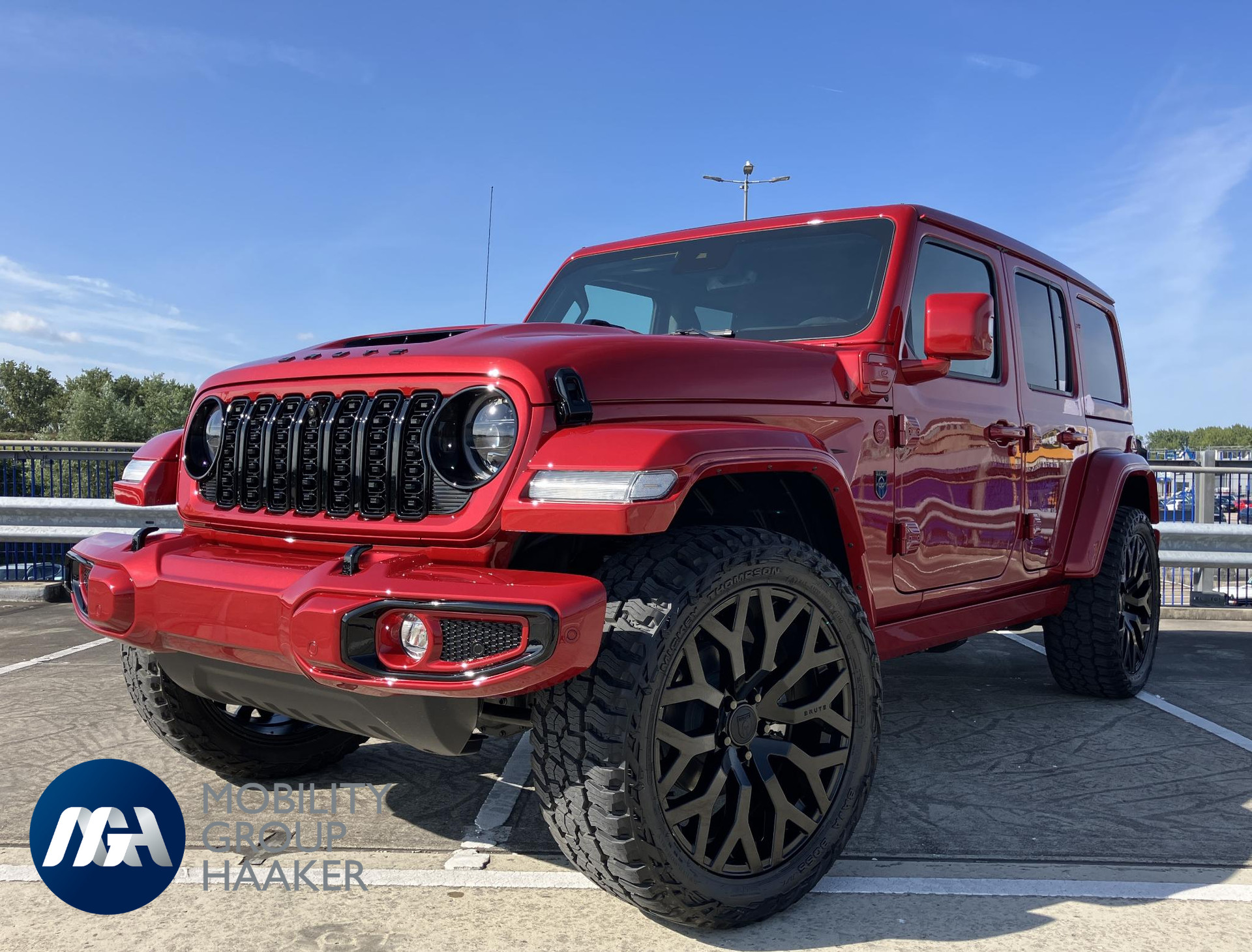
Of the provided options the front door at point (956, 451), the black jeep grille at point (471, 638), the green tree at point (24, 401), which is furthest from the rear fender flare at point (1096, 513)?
the green tree at point (24, 401)

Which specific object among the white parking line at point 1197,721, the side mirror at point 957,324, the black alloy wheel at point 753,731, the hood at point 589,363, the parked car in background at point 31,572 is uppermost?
the side mirror at point 957,324

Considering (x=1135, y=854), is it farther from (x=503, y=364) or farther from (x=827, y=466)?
(x=503, y=364)

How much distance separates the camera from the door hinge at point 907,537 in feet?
10.8

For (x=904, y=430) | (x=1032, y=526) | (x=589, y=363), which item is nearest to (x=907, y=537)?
(x=904, y=430)

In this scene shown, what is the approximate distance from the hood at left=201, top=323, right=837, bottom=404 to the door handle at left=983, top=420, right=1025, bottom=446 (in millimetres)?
1047

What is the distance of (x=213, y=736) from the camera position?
3279mm

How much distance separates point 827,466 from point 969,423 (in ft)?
3.70

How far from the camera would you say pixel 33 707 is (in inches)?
177

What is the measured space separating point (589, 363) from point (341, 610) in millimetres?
840

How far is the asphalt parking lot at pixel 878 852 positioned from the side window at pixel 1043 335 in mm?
1539

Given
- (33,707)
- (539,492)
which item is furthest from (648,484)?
(33,707)

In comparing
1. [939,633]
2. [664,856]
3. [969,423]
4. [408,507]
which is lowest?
[664,856]

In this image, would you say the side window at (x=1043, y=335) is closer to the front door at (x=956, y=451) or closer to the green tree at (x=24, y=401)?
the front door at (x=956, y=451)

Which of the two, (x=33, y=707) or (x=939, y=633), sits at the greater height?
(x=939, y=633)
